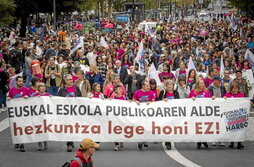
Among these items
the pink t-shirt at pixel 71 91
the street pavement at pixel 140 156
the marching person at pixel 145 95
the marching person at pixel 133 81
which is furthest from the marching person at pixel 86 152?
the marching person at pixel 133 81

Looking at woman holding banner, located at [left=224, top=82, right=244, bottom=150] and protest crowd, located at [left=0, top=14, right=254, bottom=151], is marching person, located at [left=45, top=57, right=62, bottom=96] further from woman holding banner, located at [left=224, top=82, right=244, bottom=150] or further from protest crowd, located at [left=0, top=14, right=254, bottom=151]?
woman holding banner, located at [left=224, top=82, right=244, bottom=150]

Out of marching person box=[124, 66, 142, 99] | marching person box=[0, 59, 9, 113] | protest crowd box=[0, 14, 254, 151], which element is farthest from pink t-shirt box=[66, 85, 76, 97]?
marching person box=[0, 59, 9, 113]

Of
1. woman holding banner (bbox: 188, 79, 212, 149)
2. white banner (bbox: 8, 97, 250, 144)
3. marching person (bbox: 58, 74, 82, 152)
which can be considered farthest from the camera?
marching person (bbox: 58, 74, 82, 152)

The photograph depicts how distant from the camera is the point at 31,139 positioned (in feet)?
46.0

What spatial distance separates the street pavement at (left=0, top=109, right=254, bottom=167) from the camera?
12922mm

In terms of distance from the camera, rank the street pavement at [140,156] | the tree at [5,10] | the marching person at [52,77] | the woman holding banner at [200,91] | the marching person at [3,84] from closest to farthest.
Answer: the street pavement at [140,156]
the woman holding banner at [200,91]
the marching person at [52,77]
the marching person at [3,84]
the tree at [5,10]

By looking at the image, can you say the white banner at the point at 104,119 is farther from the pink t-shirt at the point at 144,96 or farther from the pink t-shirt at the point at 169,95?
the pink t-shirt at the point at 169,95

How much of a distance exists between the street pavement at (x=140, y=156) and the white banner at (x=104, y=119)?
320 millimetres

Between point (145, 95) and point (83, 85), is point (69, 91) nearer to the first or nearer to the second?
point (83, 85)

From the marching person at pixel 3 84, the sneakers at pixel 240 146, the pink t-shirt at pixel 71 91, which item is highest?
the pink t-shirt at pixel 71 91

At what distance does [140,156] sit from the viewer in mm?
13664

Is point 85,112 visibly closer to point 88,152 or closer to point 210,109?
point 210,109

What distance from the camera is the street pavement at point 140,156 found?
42.4ft

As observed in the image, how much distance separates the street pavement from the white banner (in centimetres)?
32
